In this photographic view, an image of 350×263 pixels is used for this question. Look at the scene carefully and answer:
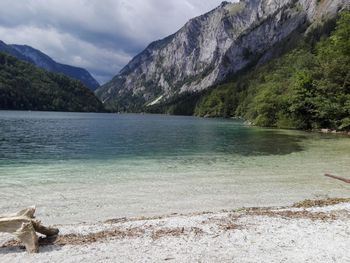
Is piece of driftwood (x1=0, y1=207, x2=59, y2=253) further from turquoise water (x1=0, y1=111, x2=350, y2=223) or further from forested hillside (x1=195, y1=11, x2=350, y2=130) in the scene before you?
forested hillside (x1=195, y1=11, x2=350, y2=130)

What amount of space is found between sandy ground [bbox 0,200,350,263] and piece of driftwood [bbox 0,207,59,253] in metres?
0.30

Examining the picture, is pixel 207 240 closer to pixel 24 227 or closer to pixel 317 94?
pixel 24 227

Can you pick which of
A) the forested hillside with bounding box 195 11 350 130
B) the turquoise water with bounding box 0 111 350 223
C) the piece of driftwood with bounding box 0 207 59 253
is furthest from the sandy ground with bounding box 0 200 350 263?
the forested hillside with bounding box 195 11 350 130

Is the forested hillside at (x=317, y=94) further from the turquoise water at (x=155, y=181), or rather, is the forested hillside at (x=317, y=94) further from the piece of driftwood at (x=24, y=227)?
the piece of driftwood at (x=24, y=227)

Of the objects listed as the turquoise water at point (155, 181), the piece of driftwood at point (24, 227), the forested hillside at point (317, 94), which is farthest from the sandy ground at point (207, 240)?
the forested hillside at point (317, 94)

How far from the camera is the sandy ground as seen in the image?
32.8 ft

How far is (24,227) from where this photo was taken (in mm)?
10555

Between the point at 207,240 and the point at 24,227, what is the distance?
531 cm

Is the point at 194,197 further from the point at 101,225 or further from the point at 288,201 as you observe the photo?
the point at 101,225

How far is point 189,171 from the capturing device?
27.1 meters

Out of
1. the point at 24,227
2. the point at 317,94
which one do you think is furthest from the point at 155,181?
the point at 317,94

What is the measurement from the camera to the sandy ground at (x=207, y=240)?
10000mm

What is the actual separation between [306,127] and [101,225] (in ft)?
250

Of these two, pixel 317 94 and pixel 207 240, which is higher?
pixel 317 94
